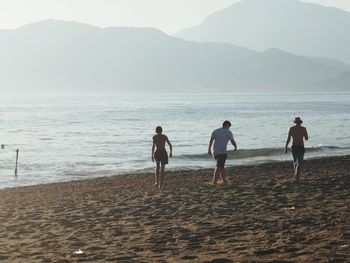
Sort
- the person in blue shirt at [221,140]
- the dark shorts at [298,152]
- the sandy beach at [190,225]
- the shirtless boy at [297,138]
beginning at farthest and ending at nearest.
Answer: the dark shorts at [298,152] → the shirtless boy at [297,138] → the person in blue shirt at [221,140] → the sandy beach at [190,225]

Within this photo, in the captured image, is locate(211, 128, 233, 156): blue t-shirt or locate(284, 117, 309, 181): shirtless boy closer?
locate(211, 128, 233, 156): blue t-shirt

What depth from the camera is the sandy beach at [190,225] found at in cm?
812

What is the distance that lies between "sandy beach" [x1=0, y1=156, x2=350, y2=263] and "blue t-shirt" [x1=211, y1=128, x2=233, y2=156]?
106 centimetres

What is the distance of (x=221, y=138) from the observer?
48.2 feet

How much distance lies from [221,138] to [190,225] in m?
4.85

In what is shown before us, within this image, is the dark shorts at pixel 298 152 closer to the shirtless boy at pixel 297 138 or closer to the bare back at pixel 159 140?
the shirtless boy at pixel 297 138

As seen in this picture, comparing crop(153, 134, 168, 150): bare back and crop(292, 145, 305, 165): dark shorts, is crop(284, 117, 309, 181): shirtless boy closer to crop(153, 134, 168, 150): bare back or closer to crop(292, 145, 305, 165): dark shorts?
crop(292, 145, 305, 165): dark shorts

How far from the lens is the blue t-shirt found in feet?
48.1

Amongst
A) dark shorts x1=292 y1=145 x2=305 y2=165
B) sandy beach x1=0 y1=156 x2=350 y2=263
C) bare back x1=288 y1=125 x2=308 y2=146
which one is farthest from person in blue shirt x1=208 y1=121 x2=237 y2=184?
dark shorts x1=292 y1=145 x2=305 y2=165

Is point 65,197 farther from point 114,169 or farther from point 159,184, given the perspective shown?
point 114,169

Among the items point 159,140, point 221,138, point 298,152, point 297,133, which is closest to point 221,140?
point 221,138

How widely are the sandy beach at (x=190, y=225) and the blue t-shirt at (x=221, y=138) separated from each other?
106cm

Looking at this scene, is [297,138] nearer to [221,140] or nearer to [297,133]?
[297,133]

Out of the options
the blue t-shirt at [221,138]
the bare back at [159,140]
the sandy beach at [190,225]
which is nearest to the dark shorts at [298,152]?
the sandy beach at [190,225]
